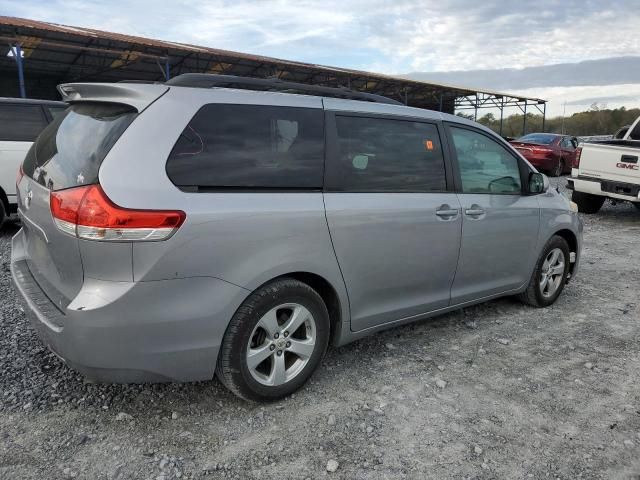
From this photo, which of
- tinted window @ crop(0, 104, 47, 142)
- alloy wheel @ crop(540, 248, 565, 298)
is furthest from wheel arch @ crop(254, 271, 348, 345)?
tinted window @ crop(0, 104, 47, 142)

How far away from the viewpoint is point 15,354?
329 cm

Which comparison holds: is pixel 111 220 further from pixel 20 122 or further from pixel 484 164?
pixel 20 122

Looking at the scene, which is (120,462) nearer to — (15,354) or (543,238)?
(15,354)

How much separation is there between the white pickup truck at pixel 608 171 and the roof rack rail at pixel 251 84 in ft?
22.8

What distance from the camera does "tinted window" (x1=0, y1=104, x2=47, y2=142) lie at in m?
6.55

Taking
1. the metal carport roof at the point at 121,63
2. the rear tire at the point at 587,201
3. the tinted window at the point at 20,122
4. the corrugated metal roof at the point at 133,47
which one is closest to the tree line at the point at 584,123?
the metal carport roof at the point at 121,63

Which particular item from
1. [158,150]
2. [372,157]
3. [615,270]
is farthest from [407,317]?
[615,270]

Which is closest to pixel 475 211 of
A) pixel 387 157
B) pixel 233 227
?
pixel 387 157

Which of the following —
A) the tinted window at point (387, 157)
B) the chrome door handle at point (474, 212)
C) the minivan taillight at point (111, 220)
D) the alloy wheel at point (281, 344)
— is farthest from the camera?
the chrome door handle at point (474, 212)

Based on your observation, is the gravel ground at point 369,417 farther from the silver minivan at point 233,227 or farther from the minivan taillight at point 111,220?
the minivan taillight at point 111,220

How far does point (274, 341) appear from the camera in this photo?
109 inches

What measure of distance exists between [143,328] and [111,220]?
503 mm

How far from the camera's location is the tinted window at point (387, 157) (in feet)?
9.98

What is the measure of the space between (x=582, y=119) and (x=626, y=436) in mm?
54743
